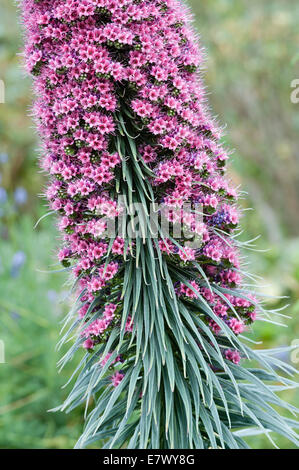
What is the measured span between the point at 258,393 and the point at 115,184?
1.09 meters

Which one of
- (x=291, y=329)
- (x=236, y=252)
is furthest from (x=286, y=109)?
(x=236, y=252)

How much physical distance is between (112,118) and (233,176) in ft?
19.8

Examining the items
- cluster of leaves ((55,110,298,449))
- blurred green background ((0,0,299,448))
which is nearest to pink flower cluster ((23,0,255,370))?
cluster of leaves ((55,110,298,449))

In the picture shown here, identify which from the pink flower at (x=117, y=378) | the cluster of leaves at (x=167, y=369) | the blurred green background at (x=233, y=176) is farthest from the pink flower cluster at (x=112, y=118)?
the blurred green background at (x=233, y=176)

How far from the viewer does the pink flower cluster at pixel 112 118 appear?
2.00 m

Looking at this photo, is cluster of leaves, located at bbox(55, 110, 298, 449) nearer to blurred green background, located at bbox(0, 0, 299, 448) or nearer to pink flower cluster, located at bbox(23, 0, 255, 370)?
pink flower cluster, located at bbox(23, 0, 255, 370)

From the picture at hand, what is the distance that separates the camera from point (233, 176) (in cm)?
791

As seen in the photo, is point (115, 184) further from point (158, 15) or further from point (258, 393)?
point (258, 393)

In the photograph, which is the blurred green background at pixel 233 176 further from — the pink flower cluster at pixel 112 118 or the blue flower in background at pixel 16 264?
the pink flower cluster at pixel 112 118

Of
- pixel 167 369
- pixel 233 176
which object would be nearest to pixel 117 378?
pixel 167 369

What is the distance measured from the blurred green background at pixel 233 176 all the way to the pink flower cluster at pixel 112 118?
2645 millimetres

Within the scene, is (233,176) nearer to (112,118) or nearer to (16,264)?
(16,264)

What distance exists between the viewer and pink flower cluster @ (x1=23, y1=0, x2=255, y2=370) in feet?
6.55

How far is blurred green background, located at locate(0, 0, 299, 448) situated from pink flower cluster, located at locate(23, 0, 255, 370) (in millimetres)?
2645
